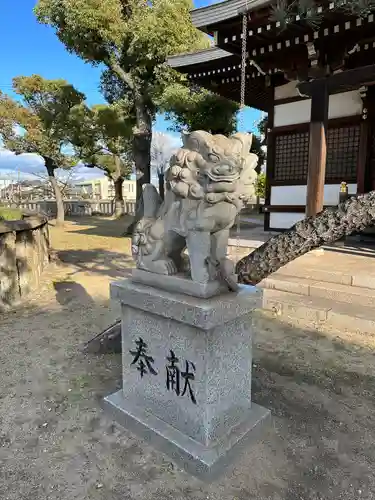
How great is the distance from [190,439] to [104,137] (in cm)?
1568

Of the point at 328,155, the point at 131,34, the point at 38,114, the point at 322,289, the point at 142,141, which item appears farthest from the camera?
the point at 38,114

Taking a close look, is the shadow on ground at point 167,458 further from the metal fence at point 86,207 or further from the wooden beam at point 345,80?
the metal fence at point 86,207

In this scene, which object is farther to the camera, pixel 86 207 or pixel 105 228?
pixel 86 207

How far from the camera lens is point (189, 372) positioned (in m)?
2.08

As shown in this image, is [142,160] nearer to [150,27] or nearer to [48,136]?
[150,27]

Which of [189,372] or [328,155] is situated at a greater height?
[328,155]

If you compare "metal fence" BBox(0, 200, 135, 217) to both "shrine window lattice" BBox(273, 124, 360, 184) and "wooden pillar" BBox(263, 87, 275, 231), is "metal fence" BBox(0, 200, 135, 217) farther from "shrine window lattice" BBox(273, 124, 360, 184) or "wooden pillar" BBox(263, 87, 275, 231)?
"shrine window lattice" BBox(273, 124, 360, 184)

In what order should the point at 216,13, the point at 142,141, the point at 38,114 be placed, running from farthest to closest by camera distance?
the point at 38,114 < the point at 142,141 < the point at 216,13

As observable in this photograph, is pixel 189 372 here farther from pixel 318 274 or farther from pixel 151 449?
pixel 318 274

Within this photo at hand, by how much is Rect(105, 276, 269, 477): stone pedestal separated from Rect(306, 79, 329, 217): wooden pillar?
4466 mm

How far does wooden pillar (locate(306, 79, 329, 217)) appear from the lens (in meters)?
5.95

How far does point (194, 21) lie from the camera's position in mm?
5773

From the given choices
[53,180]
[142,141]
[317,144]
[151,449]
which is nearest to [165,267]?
[151,449]

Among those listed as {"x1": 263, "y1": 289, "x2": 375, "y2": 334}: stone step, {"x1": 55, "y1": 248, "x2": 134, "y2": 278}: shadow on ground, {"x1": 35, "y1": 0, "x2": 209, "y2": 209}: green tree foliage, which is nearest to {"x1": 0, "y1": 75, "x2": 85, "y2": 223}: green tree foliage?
{"x1": 35, "y1": 0, "x2": 209, "y2": 209}: green tree foliage
